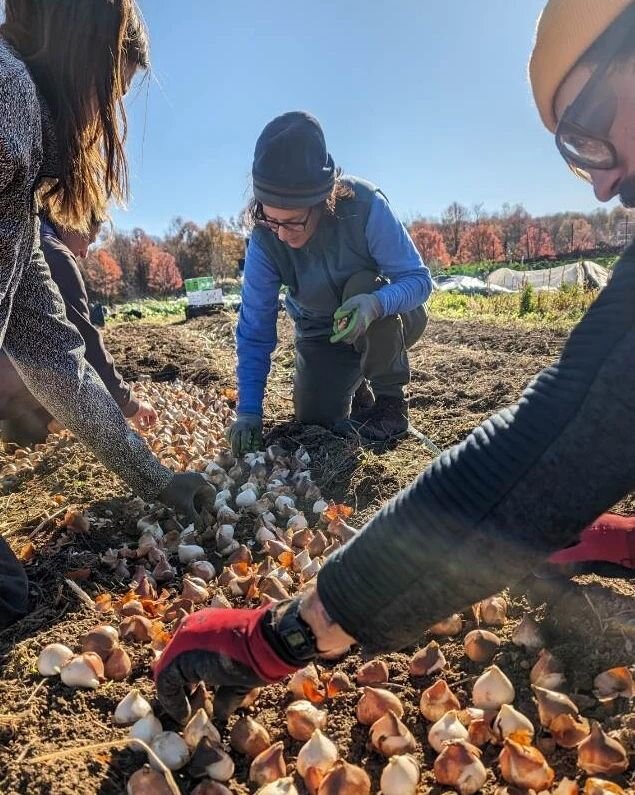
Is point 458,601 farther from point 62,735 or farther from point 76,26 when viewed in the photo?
point 76,26

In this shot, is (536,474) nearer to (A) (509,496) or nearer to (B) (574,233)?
(A) (509,496)

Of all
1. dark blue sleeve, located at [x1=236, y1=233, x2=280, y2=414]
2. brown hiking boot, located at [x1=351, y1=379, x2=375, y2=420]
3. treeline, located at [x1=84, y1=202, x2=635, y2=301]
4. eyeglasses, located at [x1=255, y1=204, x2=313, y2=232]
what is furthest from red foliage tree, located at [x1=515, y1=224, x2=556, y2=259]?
eyeglasses, located at [x1=255, y1=204, x2=313, y2=232]

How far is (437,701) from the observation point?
1310mm

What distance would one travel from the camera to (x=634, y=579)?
1671 mm

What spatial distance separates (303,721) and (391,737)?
0.18m

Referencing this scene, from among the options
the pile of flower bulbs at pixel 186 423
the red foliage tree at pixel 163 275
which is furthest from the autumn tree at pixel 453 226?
the pile of flower bulbs at pixel 186 423

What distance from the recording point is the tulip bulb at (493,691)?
132cm

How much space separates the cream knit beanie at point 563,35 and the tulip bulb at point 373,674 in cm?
116

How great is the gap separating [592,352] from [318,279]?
2324 millimetres

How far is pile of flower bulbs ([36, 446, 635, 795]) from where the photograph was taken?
3.69 ft

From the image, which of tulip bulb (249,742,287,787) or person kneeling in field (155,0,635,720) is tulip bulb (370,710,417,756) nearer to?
tulip bulb (249,742,287,787)

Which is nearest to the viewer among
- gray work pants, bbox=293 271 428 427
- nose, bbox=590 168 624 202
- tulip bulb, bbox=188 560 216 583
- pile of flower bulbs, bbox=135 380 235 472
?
nose, bbox=590 168 624 202

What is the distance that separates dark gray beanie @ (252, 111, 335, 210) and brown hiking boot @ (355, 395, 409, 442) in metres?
1.06

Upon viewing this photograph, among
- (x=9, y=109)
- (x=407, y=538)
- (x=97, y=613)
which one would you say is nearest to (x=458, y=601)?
(x=407, y=538)
